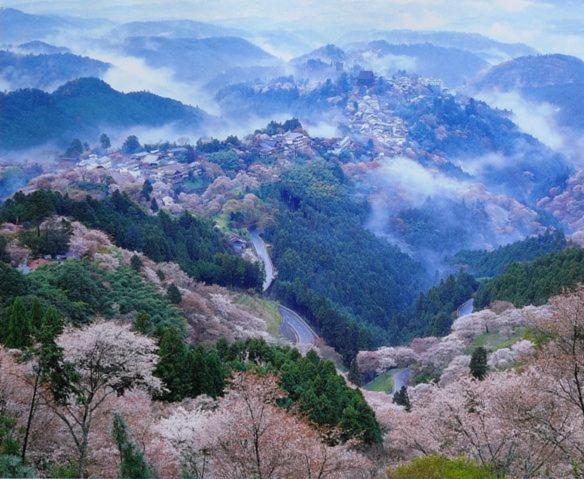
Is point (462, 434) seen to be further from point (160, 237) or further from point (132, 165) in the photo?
point (132, 165)

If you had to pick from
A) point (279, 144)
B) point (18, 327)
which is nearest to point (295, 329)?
point (18, 327)

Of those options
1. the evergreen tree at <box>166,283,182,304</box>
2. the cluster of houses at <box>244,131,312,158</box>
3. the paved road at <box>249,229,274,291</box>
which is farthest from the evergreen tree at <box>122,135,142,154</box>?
the evergreen tree at <box>166,283,182,304</box>

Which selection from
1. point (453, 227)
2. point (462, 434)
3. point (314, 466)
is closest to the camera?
point (314, 466)

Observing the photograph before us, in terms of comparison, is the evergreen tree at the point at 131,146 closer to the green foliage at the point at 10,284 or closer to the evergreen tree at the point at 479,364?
the green foliage at the point at 10,284

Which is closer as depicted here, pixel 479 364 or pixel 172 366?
pixel 172 366

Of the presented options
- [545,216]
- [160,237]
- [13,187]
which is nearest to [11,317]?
[160,237]

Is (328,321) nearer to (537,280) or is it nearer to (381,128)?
(537,280)
